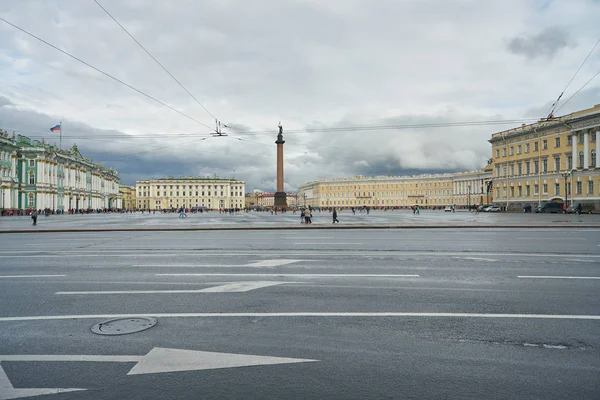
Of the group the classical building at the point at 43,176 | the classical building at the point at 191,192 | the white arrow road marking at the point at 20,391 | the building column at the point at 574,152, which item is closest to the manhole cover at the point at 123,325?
the white arrow road marking at the point at 20,391

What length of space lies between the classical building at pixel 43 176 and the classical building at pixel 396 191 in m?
71.2

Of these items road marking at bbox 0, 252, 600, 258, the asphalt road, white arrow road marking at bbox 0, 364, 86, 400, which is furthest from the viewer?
road marking at bbox 0, 252, 600, 258

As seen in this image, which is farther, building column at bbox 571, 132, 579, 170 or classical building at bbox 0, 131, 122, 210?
classical building at bbox 0, 131, 122, 210

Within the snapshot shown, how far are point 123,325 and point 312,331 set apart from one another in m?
2.29

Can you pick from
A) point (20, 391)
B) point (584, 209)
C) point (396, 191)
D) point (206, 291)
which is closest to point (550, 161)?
point (584, 209)

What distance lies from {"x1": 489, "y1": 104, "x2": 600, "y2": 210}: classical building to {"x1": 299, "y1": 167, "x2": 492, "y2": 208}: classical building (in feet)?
192

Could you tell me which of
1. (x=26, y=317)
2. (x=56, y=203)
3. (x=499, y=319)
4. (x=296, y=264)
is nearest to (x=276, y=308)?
(x=499, y=319)

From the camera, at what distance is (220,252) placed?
12648 mm

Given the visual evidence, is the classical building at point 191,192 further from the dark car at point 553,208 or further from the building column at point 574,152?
the building column at point 574,152

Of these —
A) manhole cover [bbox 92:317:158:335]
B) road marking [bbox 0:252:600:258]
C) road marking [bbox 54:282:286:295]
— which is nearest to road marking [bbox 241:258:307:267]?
road marking [bbox 0:252:600:258]

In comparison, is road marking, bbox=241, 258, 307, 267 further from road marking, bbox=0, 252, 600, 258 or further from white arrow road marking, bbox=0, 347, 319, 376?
white arrow road marking, bbox=0, 347, 319, 376

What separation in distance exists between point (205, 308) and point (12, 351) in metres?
2.25

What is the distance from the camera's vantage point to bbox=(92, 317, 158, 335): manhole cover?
5.01 metres

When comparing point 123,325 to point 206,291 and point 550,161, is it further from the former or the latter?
point 550,161
